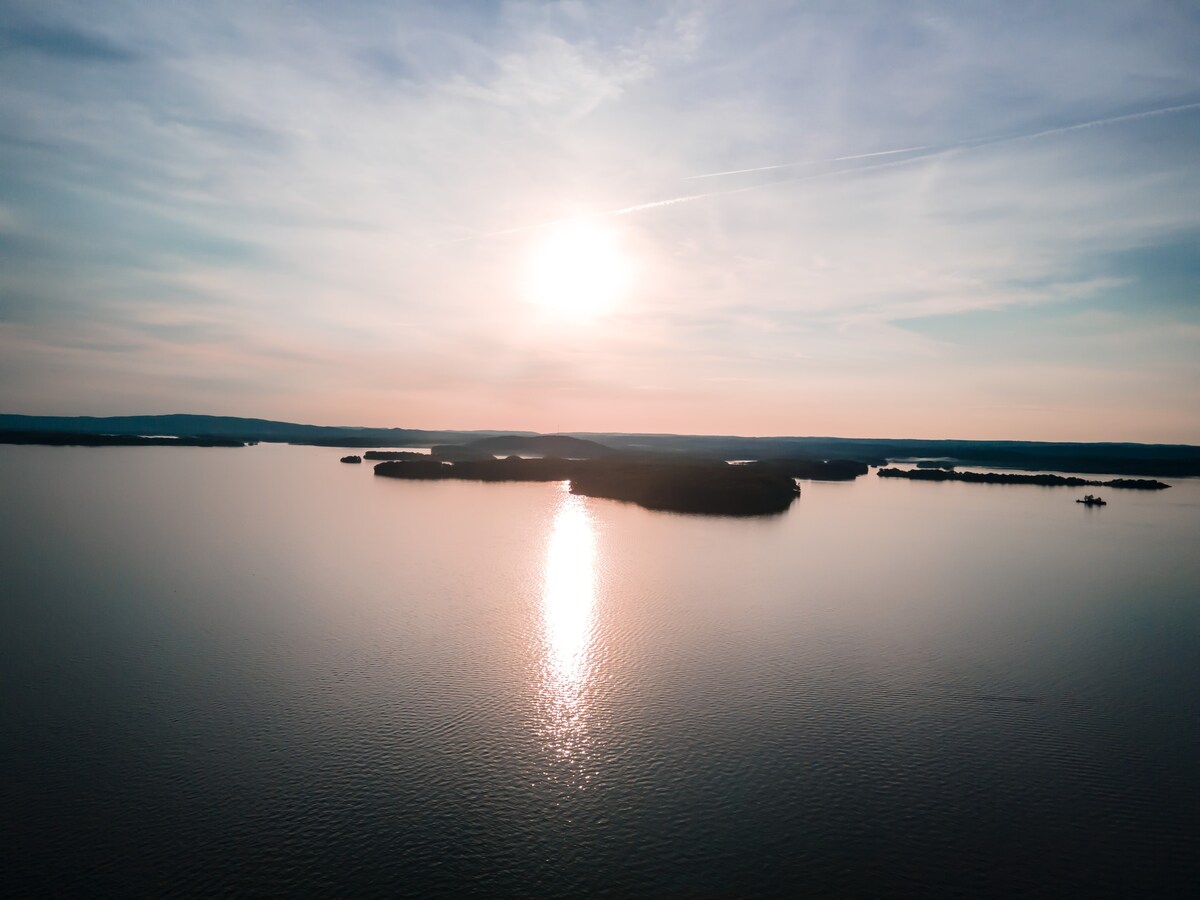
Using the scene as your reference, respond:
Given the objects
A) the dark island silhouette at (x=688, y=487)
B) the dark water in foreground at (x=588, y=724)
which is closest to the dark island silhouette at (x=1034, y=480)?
the dark island silhouette at (x=688, y=487)

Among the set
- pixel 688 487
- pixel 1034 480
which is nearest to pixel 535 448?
pixel 688 487

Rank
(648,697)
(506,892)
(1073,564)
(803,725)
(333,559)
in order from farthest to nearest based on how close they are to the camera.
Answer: (1073,564) < (333,559) < (648,697) < (803,725) < (506,892)

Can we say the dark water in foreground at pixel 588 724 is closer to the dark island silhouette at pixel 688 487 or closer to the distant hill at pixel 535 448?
the dark island silhouette at pixel 688 487

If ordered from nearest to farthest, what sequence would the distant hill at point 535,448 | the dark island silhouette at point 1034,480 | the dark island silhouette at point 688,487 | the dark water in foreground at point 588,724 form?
the dark water in foreground at point 588,724 < the dark island silhouette at point 688,487 < the dark island silhouette at point 1034,480 < the distant hill at point 535,448

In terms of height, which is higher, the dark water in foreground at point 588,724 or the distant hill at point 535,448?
the distant hill at point 535,448

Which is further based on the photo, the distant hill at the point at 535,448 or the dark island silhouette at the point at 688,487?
the distant hill at the point at 535,448

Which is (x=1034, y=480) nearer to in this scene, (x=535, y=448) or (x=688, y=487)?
(x=688, y=487)

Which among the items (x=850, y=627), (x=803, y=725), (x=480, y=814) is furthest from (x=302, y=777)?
(x=850, y=627)

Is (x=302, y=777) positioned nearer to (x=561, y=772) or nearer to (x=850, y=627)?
(x=561, y=772)
